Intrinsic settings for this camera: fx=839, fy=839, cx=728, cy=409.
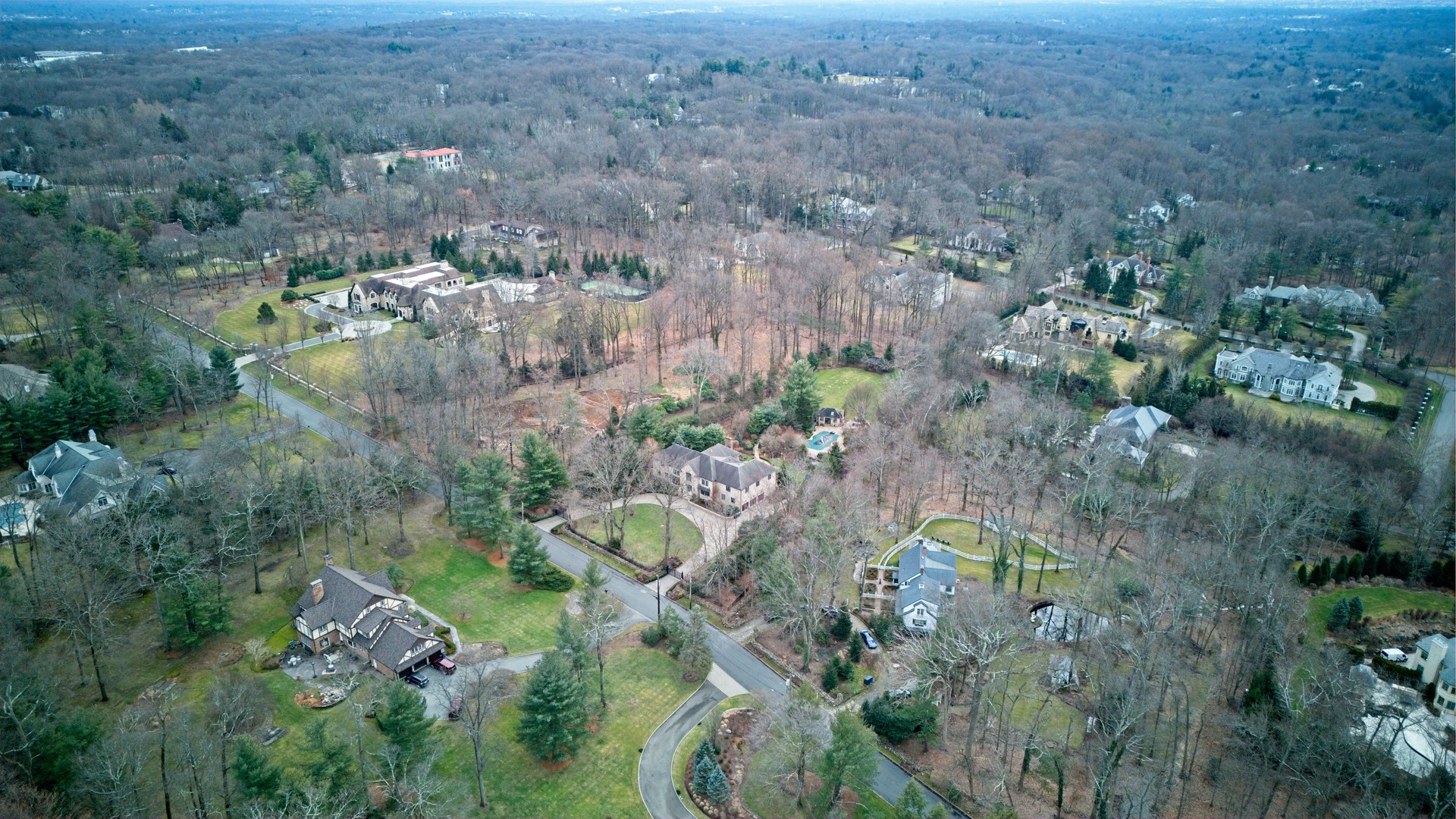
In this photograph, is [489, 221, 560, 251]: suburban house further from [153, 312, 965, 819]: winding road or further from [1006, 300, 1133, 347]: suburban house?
[1006, 300, 1133, 347]: suburban house

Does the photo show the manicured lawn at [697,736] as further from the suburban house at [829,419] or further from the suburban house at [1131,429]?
the suburban house at [1131,429]

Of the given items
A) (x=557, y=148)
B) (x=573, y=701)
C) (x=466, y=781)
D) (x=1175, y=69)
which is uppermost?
(x=1175, y=69)

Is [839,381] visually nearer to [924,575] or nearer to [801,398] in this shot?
[801,398]

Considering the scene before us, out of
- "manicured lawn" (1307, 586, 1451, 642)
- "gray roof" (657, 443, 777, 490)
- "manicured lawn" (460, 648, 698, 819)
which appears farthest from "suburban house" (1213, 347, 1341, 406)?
"manicured lawn" (460, 648, 698, 819)

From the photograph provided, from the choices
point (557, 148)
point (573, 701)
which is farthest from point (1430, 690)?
point (557, 148)

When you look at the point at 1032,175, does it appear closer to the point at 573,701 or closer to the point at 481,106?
the point at 481,106

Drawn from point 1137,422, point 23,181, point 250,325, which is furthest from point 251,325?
point 1137,422
